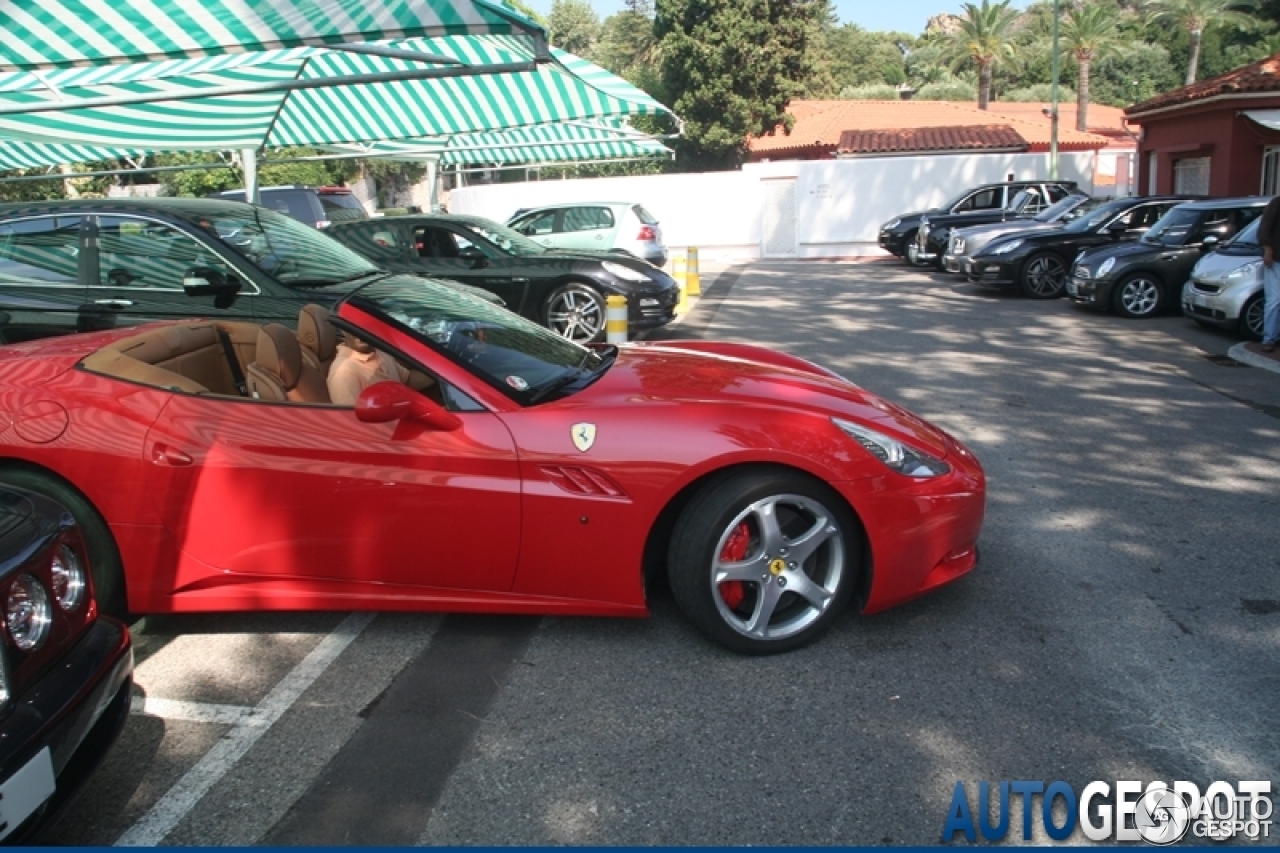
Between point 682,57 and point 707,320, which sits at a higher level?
point 682,57

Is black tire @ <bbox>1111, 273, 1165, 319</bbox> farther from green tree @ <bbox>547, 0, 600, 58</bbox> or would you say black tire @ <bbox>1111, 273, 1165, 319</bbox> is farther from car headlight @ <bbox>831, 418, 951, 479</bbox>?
green tree @ <bbox>547, 0, 600, 58</bbox>

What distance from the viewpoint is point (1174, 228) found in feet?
46.0

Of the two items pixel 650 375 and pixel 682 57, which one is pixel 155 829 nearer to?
pixel 650 375

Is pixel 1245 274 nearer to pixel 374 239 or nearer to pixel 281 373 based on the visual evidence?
pixel 374 239

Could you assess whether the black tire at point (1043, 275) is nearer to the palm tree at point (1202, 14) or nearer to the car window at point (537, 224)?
the car window at point (537, 224)

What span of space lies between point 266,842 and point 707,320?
12.1 meters

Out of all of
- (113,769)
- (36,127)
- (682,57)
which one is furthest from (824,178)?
(113,769)

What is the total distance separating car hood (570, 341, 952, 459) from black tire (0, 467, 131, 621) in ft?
5.99

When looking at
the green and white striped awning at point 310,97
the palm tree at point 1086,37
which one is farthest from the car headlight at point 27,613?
the palm tree at point 1086,37

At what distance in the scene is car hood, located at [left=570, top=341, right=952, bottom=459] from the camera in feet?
13.9

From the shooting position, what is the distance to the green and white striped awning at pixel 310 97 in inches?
328

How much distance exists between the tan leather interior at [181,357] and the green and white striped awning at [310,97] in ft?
10.1

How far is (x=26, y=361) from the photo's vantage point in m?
4.41

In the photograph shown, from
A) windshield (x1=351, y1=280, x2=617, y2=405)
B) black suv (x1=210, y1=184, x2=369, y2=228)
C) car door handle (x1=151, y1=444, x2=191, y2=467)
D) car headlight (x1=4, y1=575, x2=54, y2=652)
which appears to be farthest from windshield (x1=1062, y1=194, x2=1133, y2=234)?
car headlight (x1=4, y1=575, x2=54, y2=652)
